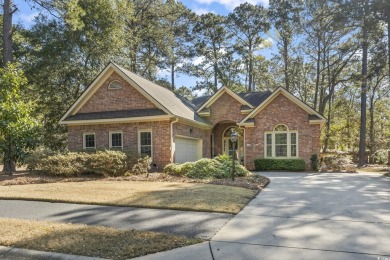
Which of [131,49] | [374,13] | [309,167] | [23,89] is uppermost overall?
[131,49]

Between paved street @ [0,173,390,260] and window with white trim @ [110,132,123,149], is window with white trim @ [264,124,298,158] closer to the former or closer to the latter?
window with white trim @ [110,132,123,149]

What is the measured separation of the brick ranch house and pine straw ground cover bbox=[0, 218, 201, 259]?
11.0m

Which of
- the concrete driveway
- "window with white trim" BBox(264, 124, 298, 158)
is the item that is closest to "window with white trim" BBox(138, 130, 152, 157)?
"window with white trim" BBox(264, 124, 298, 158)

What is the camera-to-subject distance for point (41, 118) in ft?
90.6

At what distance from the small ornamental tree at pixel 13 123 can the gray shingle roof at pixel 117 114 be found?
3357mm

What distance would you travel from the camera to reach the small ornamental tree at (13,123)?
1422 centimetres

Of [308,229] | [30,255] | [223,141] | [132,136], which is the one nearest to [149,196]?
[30,255]

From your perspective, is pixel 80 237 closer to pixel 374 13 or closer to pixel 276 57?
pixel 374 13

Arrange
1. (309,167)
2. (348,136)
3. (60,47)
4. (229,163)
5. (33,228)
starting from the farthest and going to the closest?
(348,136)
(60,47)
(309,167)
(229,163)
(33,228)

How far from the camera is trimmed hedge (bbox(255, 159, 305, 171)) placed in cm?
1906

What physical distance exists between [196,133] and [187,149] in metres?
1.66

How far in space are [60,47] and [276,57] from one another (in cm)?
2452

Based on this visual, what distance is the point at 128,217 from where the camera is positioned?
6539mm

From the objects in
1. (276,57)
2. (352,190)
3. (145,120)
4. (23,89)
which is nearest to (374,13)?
(352,190)
